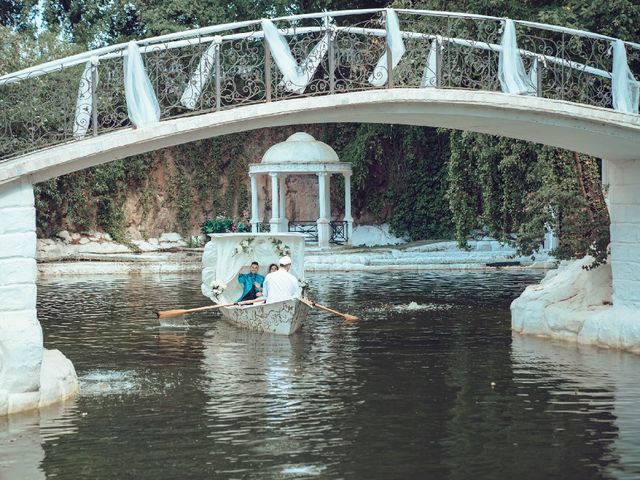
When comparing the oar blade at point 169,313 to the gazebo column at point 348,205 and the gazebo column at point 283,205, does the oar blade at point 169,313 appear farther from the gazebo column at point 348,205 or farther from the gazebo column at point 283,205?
the gazebo column at point 283,205

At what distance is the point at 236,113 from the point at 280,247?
10.6m

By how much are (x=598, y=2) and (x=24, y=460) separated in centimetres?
1767

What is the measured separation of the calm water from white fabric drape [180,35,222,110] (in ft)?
12.8

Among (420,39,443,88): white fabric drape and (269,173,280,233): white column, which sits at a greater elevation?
(420,39,443,88): white fabric drape

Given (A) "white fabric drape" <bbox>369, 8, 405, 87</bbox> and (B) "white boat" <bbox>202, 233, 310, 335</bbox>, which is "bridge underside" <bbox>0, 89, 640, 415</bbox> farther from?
(B) "white boat" <bbox>202, 233, 310, 335</bbox>

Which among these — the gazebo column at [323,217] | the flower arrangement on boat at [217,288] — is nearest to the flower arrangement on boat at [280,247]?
the flower arrangement on boat at [217,288]

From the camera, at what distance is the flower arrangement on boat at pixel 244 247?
26.6 m

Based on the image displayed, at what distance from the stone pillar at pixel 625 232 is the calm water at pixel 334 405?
1.17 meters

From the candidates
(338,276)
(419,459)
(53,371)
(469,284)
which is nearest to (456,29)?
(469,284)

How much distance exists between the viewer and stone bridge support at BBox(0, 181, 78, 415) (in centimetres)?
1483

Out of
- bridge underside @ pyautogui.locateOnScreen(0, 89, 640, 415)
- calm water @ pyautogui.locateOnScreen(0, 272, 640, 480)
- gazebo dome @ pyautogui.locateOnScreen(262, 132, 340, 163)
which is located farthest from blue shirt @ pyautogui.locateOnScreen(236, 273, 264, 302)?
gazebo dome @ pyautogui.locateOnScreen(262, 132, 340, 163)

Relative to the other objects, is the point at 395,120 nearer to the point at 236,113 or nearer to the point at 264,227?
the point at 236,113

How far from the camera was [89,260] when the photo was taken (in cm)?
3969

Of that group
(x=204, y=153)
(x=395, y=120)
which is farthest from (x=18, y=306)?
(x=204, y=153)
